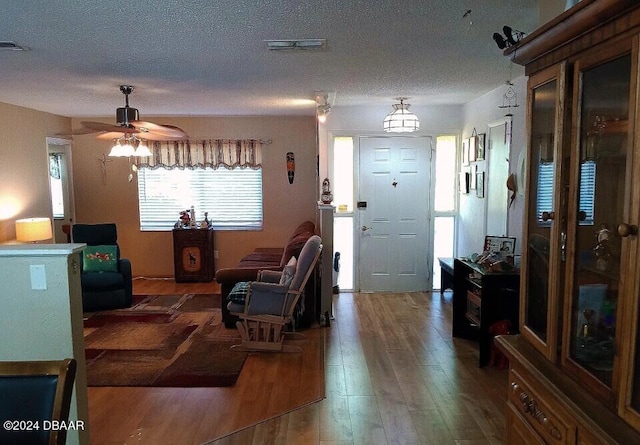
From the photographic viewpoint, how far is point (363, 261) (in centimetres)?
604

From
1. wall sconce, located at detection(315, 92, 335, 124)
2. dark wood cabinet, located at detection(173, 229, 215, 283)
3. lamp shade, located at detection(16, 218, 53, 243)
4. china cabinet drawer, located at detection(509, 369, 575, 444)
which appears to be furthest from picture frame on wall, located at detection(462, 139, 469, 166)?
lamp shade, located at detection(16, 218, 53, 243)

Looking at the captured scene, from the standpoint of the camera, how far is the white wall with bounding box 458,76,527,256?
4.11 metres

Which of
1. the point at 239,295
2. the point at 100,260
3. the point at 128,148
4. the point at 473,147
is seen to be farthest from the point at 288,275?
the point at 473,147

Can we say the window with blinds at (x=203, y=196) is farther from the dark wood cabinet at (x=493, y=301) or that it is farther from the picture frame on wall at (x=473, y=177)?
the dark wood cabinet at (x=493, y=301)

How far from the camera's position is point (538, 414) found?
155 centimetres

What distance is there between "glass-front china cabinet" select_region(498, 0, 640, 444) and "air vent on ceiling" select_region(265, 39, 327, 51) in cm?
146

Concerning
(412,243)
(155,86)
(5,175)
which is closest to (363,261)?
(412,243)

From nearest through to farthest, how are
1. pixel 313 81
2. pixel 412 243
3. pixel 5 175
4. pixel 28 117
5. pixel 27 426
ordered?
pixel 27 426
pixel 313 81
pixel 5 175
pixel 28 117
pixel 412 243

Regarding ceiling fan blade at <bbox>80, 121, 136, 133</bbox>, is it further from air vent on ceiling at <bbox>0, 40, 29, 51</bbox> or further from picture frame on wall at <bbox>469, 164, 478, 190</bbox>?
picture frame on wall at <bbox>469, 164, 478, 190</bbox>

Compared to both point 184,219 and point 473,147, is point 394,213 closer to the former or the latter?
point 473,147

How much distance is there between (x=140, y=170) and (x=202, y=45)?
4392 millimetres

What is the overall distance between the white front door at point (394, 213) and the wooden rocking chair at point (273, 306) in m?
2.03

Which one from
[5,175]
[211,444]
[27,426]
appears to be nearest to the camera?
[27,426]

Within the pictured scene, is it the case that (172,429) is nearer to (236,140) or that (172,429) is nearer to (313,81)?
(313,81)
